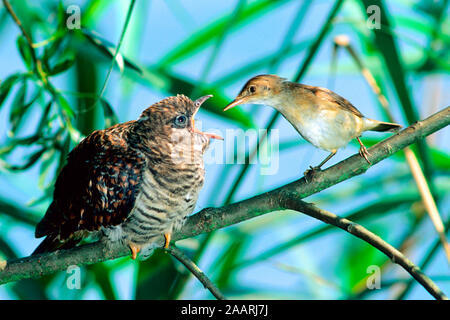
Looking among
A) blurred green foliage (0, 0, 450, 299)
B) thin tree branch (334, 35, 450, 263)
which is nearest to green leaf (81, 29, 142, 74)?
blurred green foliage (0, 0, 450, 299)

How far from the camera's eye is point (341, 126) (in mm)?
1698

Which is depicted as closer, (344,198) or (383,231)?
(344,198)

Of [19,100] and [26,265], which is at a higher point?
[19,100]

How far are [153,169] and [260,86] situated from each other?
1.46 feet

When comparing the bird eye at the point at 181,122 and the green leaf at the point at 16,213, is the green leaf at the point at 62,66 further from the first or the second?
the green leaf at the point at 16,213

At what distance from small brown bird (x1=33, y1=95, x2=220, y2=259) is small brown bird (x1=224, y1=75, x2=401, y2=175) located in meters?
0.20

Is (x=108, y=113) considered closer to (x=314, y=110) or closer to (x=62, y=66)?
(x=62, y=66)

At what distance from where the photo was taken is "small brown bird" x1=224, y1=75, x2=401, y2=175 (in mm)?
1672

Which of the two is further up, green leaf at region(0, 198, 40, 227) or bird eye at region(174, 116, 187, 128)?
bird eye at region(174, 116, 187, 128)

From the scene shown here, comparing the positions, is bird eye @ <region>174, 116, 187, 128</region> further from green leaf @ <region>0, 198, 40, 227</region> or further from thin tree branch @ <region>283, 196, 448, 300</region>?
green leaf @ <region>0, 198, 40, 227</region>

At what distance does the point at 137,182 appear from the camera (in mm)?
1725

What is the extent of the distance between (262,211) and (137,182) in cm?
46
